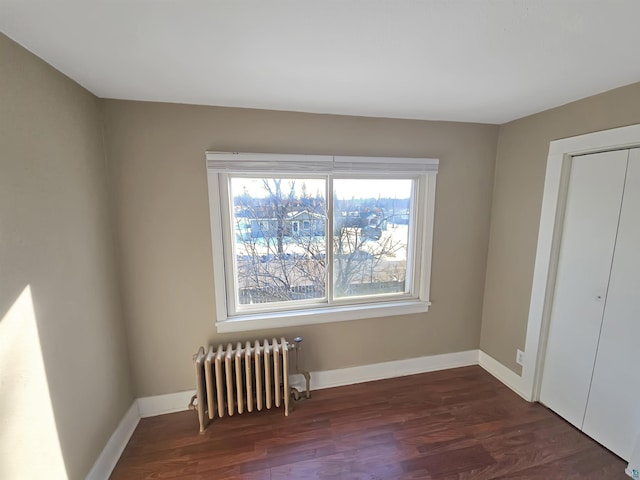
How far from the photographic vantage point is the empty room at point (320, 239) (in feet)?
3.47

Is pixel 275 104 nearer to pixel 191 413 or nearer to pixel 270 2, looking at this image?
pixel 270 2

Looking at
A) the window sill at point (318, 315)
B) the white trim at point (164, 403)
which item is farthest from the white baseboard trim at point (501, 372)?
the white trim at point (164, 403)

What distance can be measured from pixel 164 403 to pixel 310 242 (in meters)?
1.65

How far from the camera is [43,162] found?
1.22m

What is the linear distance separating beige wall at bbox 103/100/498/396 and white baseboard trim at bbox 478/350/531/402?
65cm

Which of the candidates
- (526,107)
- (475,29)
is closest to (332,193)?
(475,29)

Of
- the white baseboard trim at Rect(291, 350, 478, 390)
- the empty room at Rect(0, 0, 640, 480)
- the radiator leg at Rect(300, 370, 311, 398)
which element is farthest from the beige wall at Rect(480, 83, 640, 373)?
the radiator leg at Rect(300, 370, 311, 398)

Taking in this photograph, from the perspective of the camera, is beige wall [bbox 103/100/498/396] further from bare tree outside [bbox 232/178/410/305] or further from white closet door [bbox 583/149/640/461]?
white closet door [bbox 583/149/640/461]

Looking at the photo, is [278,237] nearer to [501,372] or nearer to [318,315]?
[318,315]

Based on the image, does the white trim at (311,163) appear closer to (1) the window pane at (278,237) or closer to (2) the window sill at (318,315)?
(1) the window pane at (278,237)

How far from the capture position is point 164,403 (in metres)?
2.03

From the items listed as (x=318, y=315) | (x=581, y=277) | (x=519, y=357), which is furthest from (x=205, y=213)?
(x=519, y=357)

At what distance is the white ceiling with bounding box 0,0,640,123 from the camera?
894 mm

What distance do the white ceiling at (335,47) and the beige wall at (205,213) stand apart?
0.76 feet
